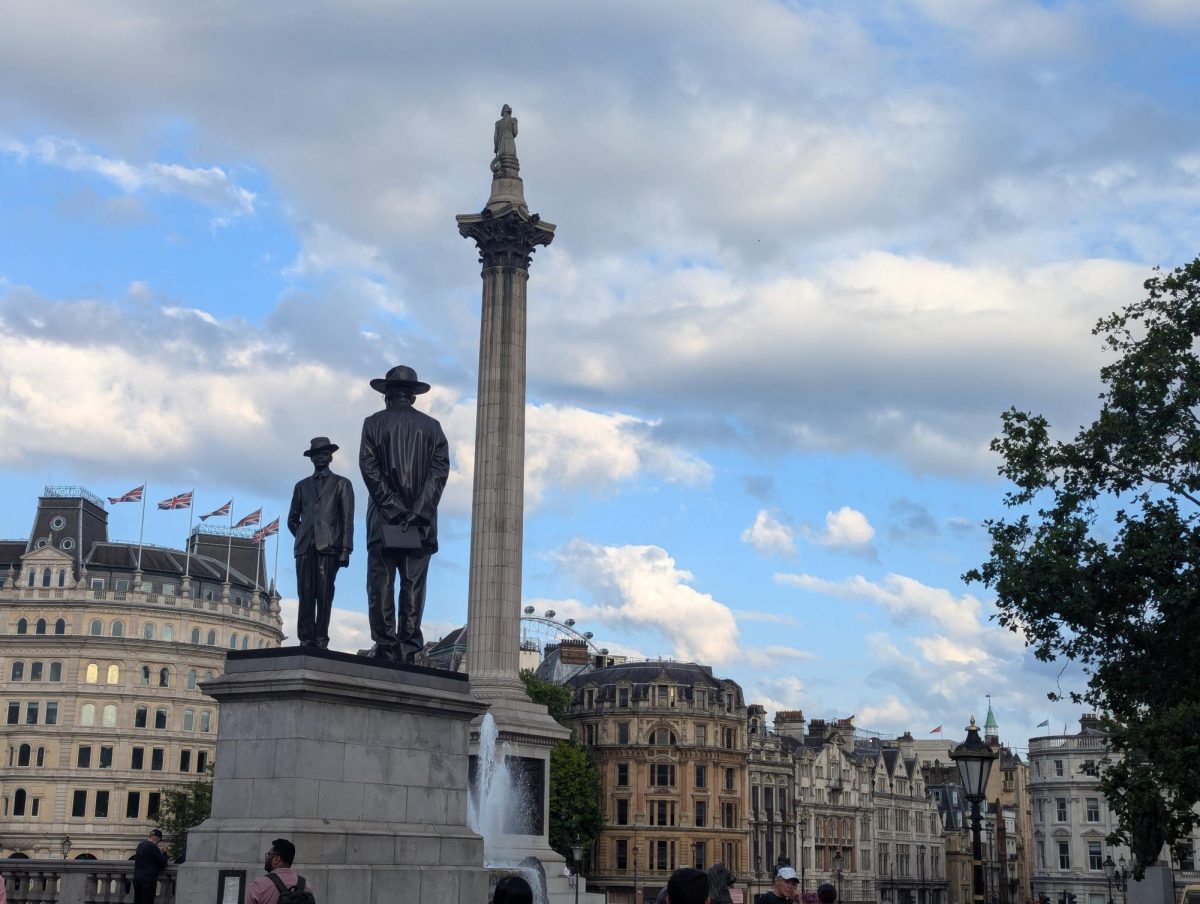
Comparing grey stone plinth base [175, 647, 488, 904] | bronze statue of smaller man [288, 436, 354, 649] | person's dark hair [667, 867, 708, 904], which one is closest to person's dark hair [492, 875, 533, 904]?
person's dark hair [667, 867, 708, 904]

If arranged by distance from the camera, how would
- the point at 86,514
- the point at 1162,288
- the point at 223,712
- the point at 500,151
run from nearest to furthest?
the point at 223,712
the point at 1162,288
the point at 500,151
the point at 86,514

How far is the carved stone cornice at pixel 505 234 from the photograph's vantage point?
196 feet

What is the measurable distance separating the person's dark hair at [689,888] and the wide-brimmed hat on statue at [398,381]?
42.5ft

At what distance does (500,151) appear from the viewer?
6259 cm

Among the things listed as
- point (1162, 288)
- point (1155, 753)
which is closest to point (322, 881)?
point (1155, 753)

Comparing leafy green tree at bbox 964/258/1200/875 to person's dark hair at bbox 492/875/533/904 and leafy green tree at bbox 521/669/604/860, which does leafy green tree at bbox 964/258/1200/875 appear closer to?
person's dark hair at bbox 492/875/533/904

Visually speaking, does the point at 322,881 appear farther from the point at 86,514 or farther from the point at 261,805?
the point at 86,514

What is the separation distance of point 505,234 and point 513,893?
53649 mm

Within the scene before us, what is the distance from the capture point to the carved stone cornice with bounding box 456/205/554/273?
196 feet

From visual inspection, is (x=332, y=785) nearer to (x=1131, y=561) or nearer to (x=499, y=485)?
(x=1131, y=561)

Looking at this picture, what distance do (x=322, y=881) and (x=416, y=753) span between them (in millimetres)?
2450

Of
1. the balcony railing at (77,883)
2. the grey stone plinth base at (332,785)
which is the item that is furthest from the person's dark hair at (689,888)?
the balcony railing at (77,883)

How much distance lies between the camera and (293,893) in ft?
38.5

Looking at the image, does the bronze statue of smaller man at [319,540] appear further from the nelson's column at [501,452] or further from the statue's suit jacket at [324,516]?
the nelson's column at [501,452]
